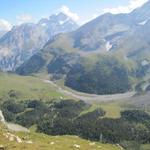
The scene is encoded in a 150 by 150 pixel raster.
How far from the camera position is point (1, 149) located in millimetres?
69938

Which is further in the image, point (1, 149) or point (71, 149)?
point (71, 149)

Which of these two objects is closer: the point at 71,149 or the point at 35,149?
the point at 35,149

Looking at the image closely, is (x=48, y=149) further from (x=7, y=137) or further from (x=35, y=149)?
(x=7, y=137)

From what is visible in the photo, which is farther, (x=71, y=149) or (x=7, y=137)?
(x=7, y=137)

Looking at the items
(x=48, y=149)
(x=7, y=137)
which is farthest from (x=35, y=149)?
(x=7, y=137)

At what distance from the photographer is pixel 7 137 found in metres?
89.4

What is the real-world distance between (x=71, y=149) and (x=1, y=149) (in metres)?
14.3

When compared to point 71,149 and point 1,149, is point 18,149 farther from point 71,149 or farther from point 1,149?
point 71,149

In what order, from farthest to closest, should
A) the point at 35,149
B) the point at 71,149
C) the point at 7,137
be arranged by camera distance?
the point at 7,137, the point at 71,149, the point at 35,149

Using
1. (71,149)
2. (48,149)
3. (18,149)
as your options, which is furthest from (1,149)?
(71,149)

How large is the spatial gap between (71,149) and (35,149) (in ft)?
35.2

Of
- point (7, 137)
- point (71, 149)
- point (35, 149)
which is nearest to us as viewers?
point (35, 149)

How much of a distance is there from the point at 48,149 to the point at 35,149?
2.80m

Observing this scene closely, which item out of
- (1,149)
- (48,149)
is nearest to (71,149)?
(48,149)
